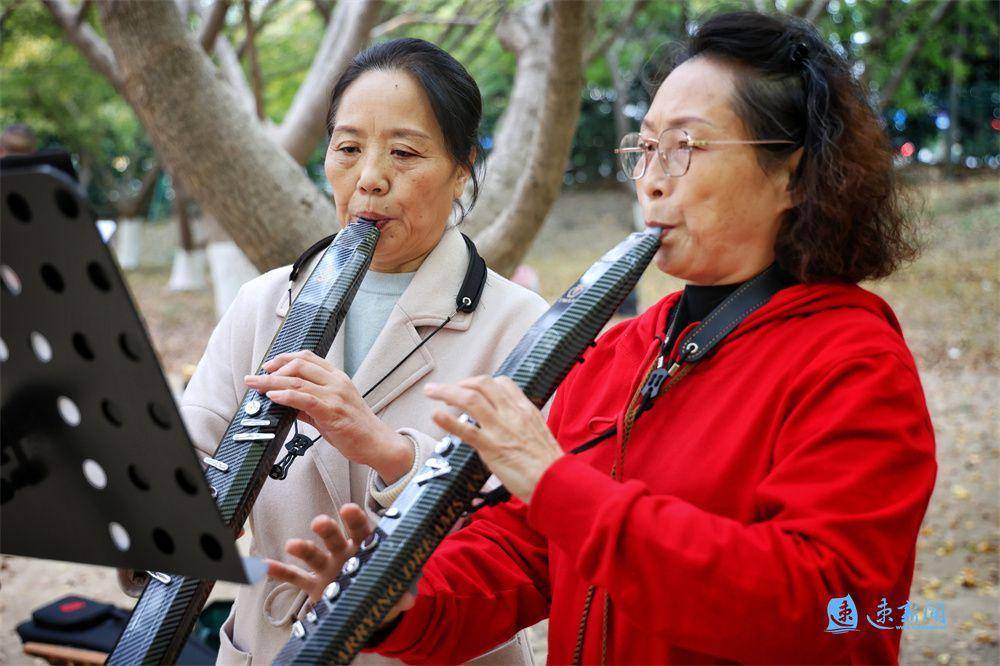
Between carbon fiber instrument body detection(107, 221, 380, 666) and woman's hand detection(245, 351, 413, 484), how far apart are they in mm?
83

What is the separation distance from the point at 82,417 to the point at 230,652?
1195 mm

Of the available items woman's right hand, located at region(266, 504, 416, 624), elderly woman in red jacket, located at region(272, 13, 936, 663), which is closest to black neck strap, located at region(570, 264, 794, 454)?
elderly woman in red jacket, located at region(272, 13, 936, 663)

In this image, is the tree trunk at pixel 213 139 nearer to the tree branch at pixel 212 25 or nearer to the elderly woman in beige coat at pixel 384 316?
the elderly woman in beige coat at pixel 384 316

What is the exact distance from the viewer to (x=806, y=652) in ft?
5.64

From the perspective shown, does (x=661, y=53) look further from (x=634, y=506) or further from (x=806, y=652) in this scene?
(x=806, y=652)

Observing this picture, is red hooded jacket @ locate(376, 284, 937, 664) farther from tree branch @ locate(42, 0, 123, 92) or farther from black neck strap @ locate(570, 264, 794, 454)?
tree branch @ locate(42, 0, 123, 92)

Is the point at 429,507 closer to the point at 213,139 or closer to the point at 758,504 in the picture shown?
the point at 758,504

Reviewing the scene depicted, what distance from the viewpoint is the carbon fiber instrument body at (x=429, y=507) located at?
1892 mm

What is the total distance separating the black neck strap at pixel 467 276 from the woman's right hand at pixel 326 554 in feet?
2.57

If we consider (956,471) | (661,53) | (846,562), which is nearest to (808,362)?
(846,562)

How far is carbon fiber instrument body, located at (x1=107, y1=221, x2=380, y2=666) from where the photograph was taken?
2.12 m

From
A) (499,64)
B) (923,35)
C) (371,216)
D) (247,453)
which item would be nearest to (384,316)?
(371,216)

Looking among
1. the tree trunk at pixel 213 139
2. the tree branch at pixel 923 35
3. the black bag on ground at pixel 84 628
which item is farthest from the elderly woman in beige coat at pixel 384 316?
the tree branch at pixel 923 35

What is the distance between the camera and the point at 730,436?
190 cm
